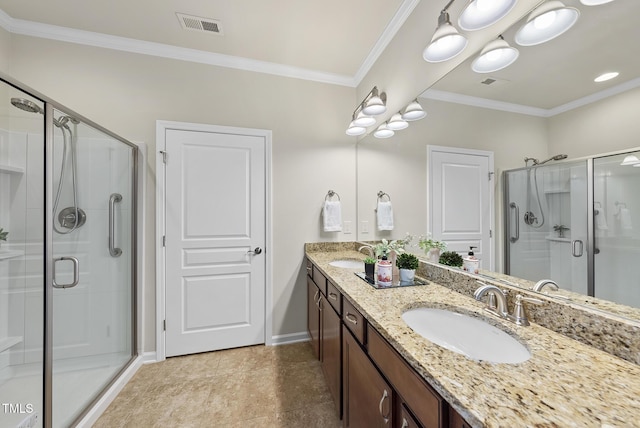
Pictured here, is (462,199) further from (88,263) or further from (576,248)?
(88,263)

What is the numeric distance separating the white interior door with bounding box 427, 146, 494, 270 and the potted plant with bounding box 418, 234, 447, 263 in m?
0.03

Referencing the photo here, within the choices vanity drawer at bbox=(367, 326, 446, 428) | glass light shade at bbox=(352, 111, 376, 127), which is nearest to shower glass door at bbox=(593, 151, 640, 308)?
vanity drawer at bbox=(367, 326, 446, 428)

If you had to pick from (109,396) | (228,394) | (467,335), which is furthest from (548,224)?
(109,396)

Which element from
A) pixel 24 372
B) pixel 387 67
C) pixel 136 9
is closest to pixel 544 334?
pixel 387 67

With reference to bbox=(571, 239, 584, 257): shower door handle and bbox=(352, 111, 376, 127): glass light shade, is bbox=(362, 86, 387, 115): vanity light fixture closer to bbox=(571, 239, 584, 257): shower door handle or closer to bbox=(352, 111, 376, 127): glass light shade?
bbox=(352, 111, 376, 127): glass light shade

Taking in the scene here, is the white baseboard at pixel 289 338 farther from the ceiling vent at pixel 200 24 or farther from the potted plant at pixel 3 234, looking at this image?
the ceiling vent at pixel 200 24

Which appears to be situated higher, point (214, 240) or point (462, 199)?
point (462, 199)

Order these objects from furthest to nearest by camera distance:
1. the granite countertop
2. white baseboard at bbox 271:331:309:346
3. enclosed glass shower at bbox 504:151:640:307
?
white baseboard at bbox 271:331:309:346 → enclosed glass shower at bbox 504:151:640:307 → the granite countertop

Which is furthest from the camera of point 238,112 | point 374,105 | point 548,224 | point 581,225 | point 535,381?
point 238,112

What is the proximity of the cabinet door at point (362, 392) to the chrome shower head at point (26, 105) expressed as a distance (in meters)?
2.04

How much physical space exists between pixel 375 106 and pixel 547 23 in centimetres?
106

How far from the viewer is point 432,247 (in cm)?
156

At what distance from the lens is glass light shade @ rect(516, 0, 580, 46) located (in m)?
0.83

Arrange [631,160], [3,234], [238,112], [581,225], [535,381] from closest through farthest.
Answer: [535,381], [631,160], [581,225], [3,234], [238,112]
